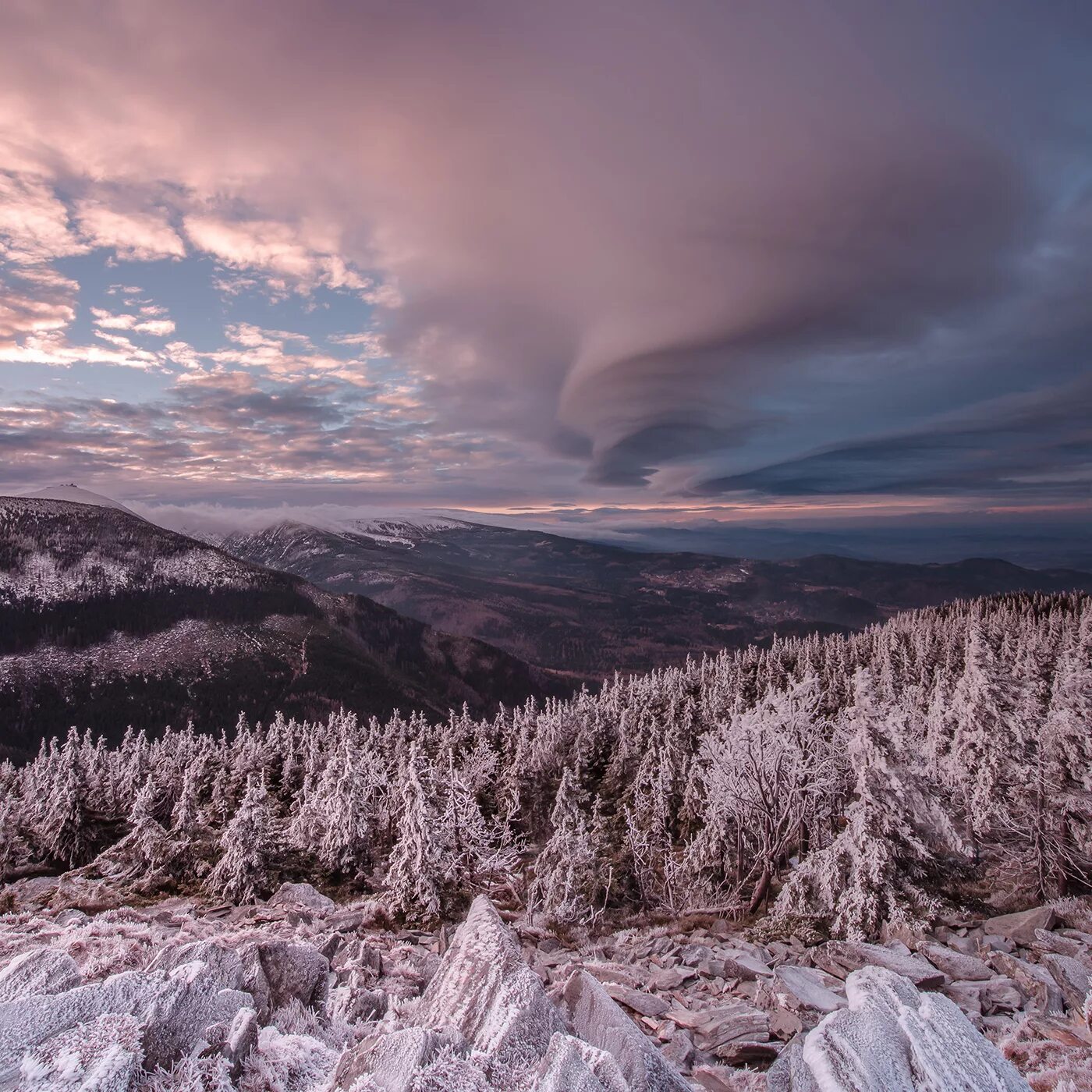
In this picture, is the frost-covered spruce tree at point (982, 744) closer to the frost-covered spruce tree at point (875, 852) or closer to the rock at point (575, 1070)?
the frost-covered spruce tree at point (875, 852)

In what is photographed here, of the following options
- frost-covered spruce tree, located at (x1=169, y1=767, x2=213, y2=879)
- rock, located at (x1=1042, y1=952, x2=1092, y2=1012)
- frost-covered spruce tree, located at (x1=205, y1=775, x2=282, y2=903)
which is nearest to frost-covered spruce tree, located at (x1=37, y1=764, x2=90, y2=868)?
frost-covered spruce tree, located at (x1=169, y1=767, x2=213, y2=879)

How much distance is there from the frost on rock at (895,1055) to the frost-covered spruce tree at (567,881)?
2443 cm

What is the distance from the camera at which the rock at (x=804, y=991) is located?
43.9 feet

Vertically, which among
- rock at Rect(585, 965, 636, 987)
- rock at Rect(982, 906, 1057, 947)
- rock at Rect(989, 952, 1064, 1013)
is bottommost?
rock at Rect(982, 906, 1057, 947)

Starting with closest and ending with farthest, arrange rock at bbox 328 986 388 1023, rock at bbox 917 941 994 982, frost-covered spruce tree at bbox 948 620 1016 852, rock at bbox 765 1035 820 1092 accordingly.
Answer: rock at bbox 765 1035 820 1092, rock at bbox 328 986 388 1023, rock at bbox 917 941 994 982, frost-covered spruce tree at bbox 948 620 1016 852

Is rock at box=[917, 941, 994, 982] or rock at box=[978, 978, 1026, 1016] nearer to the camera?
rock at box=[978, 978, 1026, 1016]

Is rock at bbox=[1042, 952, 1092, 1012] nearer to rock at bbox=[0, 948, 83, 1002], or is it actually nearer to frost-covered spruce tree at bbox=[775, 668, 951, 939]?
frost-covered spruce tree at bbox=[775, 668, 951, 939]

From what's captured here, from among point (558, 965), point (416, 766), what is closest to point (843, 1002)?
point (558, 965)

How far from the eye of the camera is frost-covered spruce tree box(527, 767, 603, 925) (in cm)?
3089

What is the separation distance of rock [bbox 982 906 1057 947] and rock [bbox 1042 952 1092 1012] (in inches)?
153

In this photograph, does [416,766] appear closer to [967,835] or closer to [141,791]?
[141,791]

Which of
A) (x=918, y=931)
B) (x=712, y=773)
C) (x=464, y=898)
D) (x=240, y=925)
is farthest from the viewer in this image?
(x=464, y=898)

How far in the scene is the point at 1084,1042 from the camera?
391 inches

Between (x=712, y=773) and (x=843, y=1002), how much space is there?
665 inches
